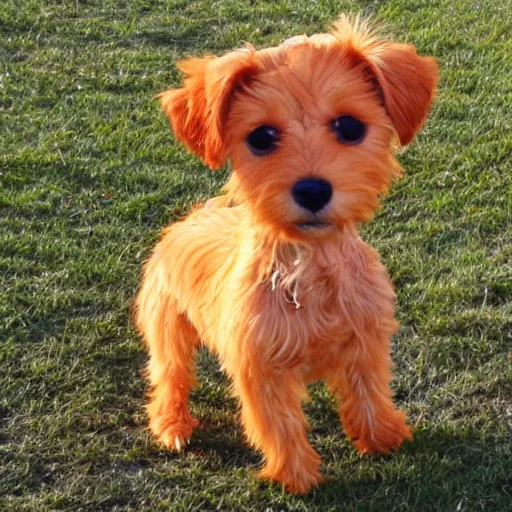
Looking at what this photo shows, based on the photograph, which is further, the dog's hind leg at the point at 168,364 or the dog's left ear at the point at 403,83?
the dog's hind leg at the point at 168,364

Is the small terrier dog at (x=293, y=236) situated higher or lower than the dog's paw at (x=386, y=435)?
higher

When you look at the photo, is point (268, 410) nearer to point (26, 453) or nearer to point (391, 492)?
point (391, 492)

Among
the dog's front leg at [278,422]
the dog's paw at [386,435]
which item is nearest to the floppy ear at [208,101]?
the dog's front leg at [278,422]

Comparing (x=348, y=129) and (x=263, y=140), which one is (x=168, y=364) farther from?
(x=348, y=129)

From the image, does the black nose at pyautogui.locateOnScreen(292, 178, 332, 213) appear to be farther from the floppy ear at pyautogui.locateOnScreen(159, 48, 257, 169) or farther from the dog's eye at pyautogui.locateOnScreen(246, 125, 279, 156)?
the floppy ear at pyautogui.locateOnScreen(159, 48, 257, 169)

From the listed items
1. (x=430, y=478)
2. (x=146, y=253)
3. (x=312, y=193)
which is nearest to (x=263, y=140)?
(x=312, y=193)

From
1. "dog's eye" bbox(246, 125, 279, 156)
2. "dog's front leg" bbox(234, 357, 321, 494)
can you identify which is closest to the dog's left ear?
"dog's eye" bbox(246, 125, 279, 156)

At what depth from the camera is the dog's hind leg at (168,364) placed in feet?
14.1

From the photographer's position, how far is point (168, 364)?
434cm

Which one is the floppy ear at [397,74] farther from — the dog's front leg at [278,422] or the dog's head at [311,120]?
the dog's front leg at [278,422]

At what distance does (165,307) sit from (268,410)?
0.79m

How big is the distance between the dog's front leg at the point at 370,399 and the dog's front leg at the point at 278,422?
22cm

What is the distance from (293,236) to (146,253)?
8.23ft

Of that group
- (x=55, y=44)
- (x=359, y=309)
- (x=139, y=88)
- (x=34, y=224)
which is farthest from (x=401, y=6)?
(x=359, y=309)
